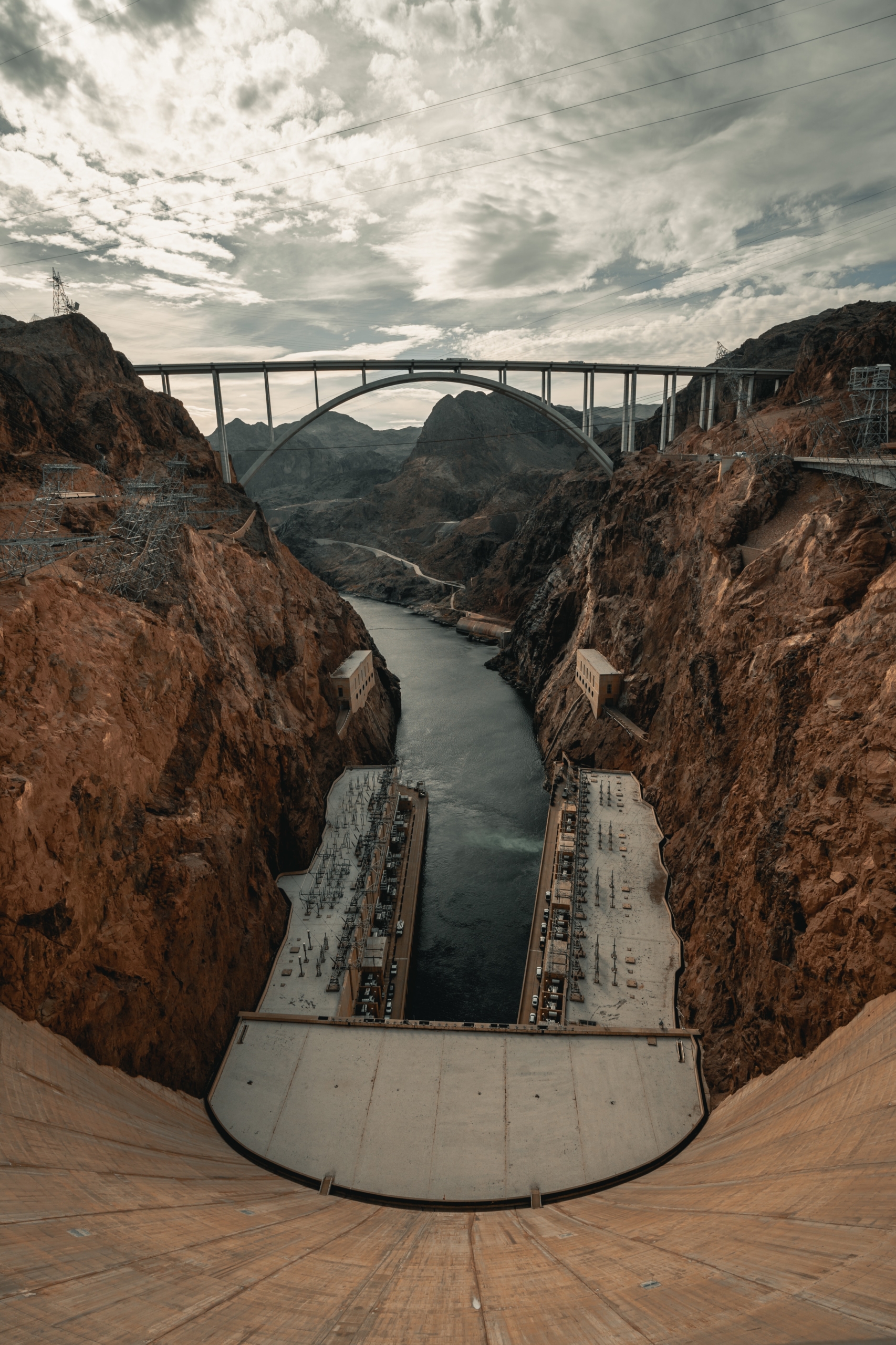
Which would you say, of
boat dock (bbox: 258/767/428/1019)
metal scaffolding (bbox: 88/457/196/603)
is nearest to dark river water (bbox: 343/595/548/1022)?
boat dock (bbox: 258/767/428/1019)

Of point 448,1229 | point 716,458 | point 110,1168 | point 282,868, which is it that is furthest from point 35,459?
point 716,458

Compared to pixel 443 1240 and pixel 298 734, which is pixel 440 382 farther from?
pixel 443 1240

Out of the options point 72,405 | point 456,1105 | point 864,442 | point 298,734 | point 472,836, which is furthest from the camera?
point 472,836

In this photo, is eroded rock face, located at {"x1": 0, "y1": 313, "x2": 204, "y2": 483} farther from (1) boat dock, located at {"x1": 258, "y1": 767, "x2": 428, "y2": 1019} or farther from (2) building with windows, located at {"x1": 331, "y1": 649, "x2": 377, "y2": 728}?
(1) boat dock, located at {"x1": 258, "y1": 767, "x2": 428, "y2": 1019}

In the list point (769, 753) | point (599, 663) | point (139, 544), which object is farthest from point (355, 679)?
point (769, 753)

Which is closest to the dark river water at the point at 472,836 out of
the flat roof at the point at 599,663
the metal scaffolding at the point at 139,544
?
the flat roof at the point at 599,663

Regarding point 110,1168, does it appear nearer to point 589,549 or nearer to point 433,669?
point 589,549
